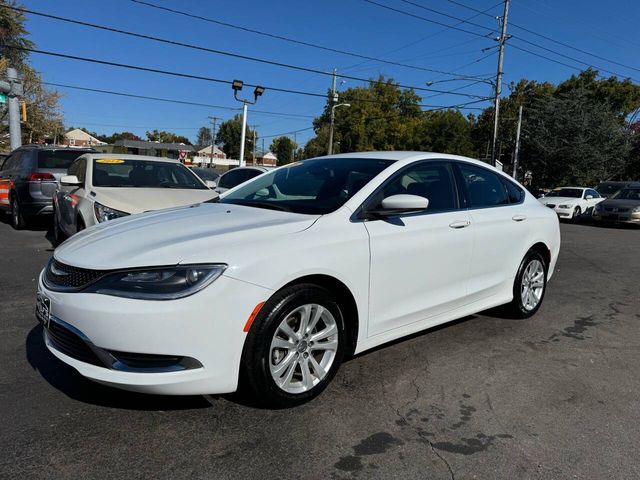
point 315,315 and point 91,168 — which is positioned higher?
point 91,168

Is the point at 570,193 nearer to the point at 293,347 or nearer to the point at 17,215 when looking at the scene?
the point at 17,215

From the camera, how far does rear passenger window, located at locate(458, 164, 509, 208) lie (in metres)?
4.38

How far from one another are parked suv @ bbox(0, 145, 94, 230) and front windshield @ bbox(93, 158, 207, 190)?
2.86 metres

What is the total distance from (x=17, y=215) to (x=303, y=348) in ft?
30.8

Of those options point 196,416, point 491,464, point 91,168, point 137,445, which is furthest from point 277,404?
point 91,168

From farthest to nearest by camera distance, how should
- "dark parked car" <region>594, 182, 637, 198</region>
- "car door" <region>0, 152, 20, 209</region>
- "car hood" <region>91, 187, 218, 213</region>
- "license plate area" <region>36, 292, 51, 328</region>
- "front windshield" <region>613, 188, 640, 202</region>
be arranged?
1. "dark parked car" <region>594, 182, 637, 198</region>
2. "front windshield" <region>613, 188, 640, 202</region>
3. "car door" <region>0, 152, 20, 209</region>
4. "car hood" <region>91, 187, 218, 213</region>
5. "license plate area" <region>36, 292, 51, 328</region>

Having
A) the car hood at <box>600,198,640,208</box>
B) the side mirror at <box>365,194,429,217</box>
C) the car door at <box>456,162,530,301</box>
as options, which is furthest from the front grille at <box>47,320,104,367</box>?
the car hood at <box>600,198,640,208</box>

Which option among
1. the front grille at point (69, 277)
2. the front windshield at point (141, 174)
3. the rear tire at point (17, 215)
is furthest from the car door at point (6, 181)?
the front grille at point (69, 277)

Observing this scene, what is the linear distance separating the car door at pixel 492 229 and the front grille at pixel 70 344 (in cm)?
291

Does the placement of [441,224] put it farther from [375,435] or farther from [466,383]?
[375,435]

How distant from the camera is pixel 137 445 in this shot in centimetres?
261

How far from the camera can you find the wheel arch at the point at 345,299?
9.87 ft

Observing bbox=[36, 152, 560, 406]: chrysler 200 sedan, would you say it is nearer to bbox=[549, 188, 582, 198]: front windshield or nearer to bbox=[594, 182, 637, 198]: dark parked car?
bbox=[549, 188, 582, 198]: front windshield

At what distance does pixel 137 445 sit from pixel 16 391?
1121 millimetres
